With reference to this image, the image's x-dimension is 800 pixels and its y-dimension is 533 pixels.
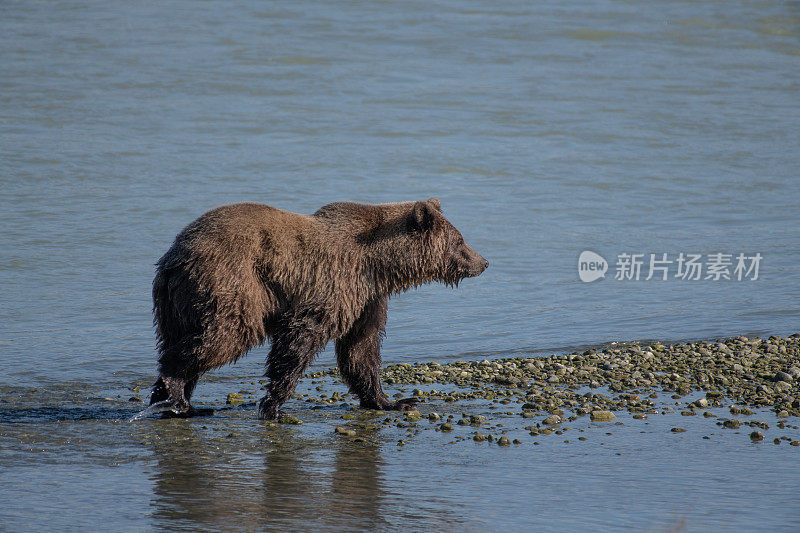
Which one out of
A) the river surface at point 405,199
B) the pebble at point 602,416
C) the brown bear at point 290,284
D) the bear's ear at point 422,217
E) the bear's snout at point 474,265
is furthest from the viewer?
the bear's snout at point 474,265

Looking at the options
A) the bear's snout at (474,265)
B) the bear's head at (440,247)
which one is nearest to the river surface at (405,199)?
the bear's head at (440,247)

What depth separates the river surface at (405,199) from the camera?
5.60 meters

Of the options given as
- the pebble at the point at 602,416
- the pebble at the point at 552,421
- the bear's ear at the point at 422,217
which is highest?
the bear's ear at the point at 422,217

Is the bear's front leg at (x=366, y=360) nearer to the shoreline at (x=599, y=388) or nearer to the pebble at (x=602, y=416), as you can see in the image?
the shoreline at (x=599, y=388)

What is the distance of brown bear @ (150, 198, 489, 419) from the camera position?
22.0ft

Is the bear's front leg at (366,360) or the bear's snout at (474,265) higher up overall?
the bear's snout at (474,265)

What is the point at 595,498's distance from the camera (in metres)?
5.48

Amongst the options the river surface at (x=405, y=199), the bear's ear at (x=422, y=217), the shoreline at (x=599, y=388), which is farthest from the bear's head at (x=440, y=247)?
the river surface at (x=405, y=199)

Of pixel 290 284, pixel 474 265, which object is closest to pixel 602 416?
pixel 474 265

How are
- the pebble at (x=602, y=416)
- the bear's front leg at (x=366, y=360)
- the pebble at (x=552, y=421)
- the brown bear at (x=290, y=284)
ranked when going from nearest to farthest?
the brown bear at (x=290, y=284) < the pebble at (x=552, y=421) < the pebble at (x=602, y=416) < the bear's front leg at (x=366, y=360)

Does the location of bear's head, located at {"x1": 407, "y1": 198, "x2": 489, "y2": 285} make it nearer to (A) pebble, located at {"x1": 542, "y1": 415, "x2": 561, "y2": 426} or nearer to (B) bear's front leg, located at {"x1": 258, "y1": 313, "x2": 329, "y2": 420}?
(B) bear's front leg, located at {"x1": 258, "y1": 313, "x2": 329, "y2": 420}

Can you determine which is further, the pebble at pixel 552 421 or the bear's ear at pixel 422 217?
the bear's ear at pixel 422 217

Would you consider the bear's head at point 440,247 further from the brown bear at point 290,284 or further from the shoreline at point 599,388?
the shoreline at point 599,388

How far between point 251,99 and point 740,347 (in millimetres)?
14898
